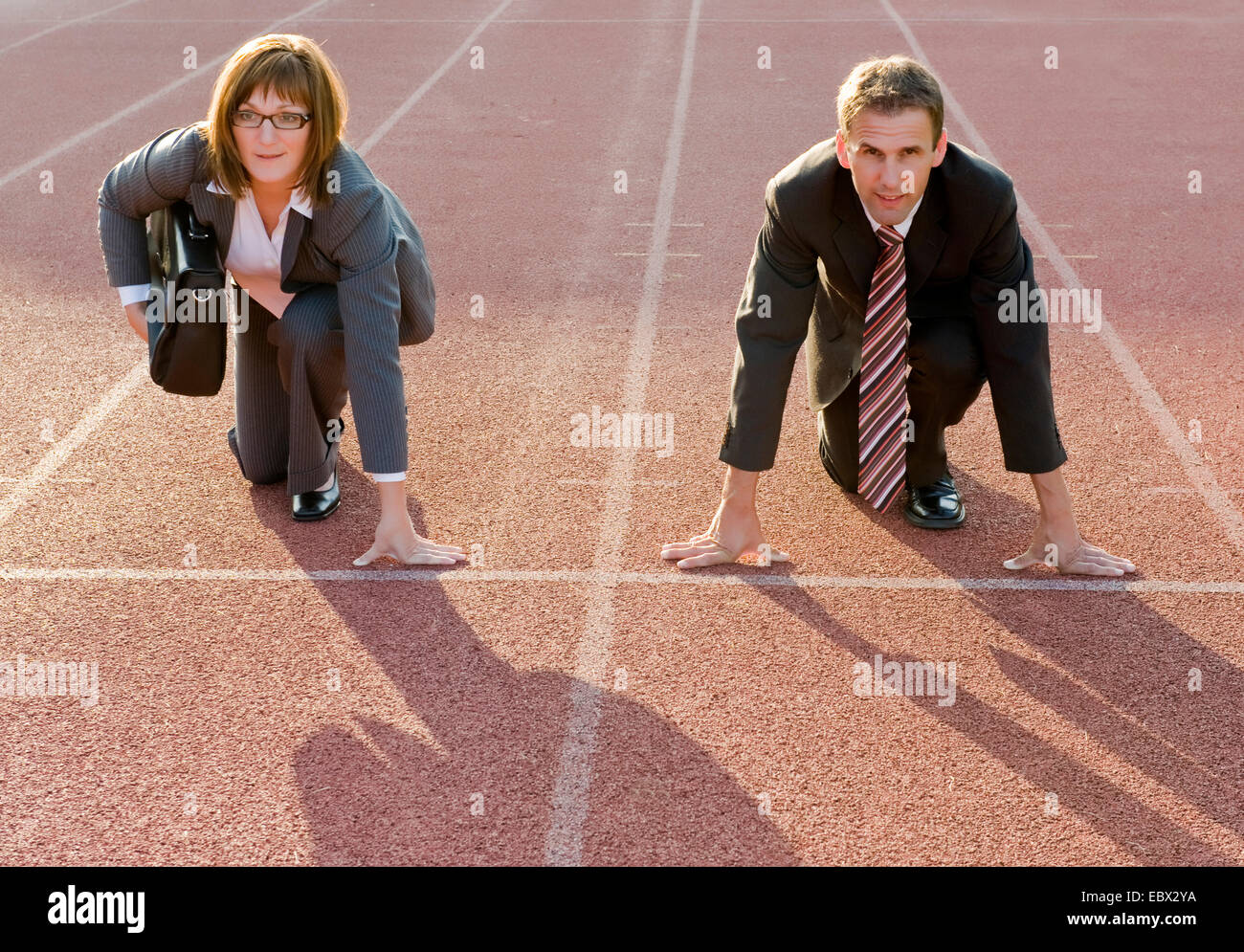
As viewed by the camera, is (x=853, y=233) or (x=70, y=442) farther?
(x=70, y=442)

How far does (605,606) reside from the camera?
425 centimetres

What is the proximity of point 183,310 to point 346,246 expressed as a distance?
565mm

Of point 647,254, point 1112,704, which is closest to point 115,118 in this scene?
point 647,254

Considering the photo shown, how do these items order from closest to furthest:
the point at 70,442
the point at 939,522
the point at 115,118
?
the point at 939,522
the point at 70,442
the point at 115,118

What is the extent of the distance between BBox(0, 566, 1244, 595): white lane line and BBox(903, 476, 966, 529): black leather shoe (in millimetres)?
351

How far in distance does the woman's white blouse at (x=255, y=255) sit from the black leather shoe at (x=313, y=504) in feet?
1.55

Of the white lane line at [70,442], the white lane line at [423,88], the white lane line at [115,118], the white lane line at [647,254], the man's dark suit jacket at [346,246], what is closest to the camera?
the man's dark suit jacket at [346,246]

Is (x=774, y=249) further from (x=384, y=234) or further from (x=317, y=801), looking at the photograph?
(x=317, y=801)

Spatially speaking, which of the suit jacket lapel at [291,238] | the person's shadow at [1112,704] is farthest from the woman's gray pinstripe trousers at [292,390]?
the person's shadow at [1112,704]

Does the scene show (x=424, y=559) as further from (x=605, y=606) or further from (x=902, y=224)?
(x=902, y=224)

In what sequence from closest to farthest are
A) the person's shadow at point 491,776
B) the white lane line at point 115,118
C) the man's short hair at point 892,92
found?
the person's shadow at point 491,776
the man's short hair at point 892,92
the white lane line at point 115,118

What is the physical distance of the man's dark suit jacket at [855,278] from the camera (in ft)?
13.3

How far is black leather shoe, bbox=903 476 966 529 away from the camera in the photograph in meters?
4.71

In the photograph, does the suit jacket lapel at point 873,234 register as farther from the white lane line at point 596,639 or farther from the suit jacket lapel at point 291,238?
the suit jacket lapel at point 291,238
